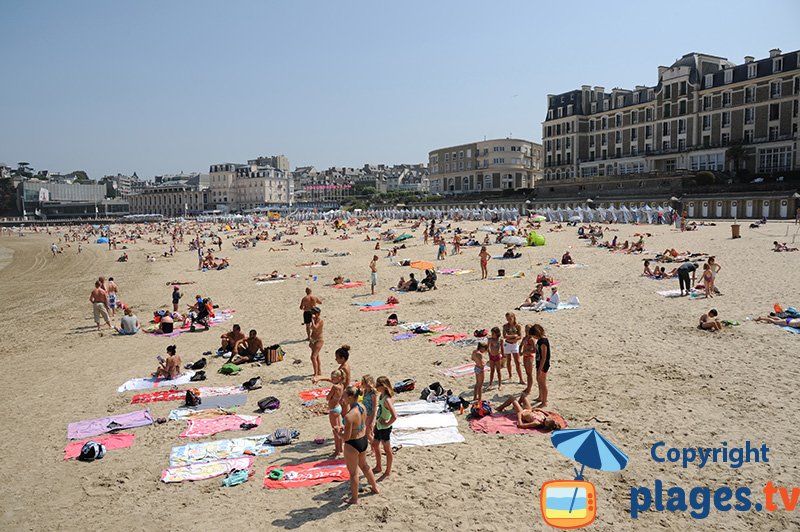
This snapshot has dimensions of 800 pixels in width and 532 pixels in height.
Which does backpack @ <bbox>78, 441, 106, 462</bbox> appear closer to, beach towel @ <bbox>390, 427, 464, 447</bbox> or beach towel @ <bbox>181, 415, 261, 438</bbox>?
beach towel @ <bbox>181, 415, 261, 438</bbox>

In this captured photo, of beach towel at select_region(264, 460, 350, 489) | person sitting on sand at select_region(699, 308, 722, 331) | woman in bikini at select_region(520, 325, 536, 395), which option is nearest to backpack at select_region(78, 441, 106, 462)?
beach towel at select_region(264, 460, 350, 489)

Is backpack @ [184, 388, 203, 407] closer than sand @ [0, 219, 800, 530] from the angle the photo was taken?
No

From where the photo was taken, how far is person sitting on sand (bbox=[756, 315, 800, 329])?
10777 millimetres

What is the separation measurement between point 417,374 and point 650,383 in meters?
3.71

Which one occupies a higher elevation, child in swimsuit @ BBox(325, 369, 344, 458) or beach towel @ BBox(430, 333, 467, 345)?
child in swimsuit @ BBox(325, 369, 344, 458)

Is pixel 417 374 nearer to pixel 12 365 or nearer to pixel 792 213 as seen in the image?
pixel 12 365

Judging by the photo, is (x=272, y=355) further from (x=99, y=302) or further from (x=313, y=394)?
(x=99, y=302)

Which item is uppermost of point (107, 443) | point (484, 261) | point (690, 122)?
point (690, 122)

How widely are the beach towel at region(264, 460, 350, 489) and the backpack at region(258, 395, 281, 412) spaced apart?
190 centimetres

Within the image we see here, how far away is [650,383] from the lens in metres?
8.46

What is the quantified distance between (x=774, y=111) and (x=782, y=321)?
42.9 m

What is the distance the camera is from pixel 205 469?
253 inches

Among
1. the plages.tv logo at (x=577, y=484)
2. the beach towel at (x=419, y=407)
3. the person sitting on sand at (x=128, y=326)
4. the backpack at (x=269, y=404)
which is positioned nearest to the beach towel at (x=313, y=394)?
the backpack at (x=269, y=404)

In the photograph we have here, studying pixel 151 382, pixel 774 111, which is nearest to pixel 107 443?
pixel 151 382
